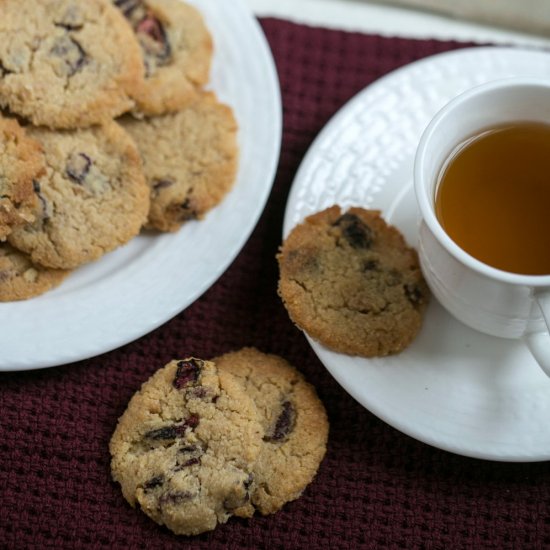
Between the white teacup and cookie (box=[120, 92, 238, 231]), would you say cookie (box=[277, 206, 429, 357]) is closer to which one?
the white teacup

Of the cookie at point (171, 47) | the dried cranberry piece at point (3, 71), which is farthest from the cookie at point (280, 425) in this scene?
the dried cranberry piece at point (3, 71)

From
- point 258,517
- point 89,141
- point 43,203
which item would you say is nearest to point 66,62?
point 89,141

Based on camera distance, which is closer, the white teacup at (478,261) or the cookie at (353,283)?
the white teacup at (478,261)

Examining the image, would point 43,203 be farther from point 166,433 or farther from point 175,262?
point 166,433

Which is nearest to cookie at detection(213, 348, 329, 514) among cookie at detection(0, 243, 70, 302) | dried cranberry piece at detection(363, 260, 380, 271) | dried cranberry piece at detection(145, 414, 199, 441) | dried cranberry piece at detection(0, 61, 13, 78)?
dried cranberry piece at detection(145, 414, 199, 441)

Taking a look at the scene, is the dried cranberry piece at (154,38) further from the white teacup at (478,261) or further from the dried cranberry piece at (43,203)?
the white teacup at (478,261)

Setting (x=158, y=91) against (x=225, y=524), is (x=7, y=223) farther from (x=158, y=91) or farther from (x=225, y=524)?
(x=225, y=524)
